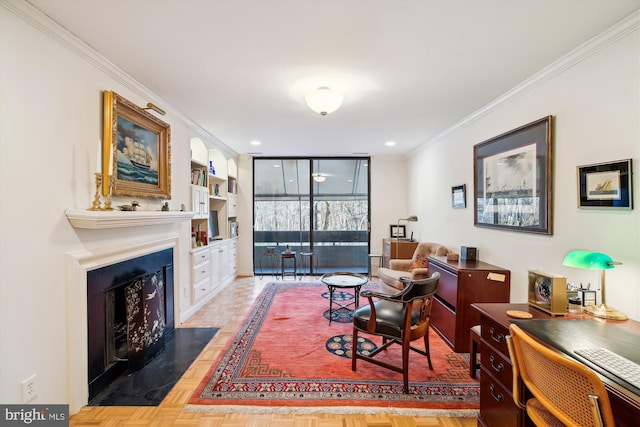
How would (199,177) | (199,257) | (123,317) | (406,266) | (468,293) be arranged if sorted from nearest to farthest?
1. (123,317)
2. (468,293)
3. (199,257)
4. (199,177)
5. (406,266)

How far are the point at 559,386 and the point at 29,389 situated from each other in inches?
107

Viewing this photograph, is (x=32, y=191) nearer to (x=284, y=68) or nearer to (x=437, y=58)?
(x=284, y=68)

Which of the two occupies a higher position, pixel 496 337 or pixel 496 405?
pixel 496 337

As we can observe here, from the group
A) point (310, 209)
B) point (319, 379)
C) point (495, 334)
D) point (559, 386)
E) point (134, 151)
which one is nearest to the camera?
point (559, 386)

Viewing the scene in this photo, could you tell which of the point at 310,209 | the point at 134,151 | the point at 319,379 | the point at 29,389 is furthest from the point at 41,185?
the point at 310,209

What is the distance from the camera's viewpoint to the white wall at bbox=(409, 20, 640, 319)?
1.70 m

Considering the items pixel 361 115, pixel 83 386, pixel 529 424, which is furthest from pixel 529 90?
pixel 83 386

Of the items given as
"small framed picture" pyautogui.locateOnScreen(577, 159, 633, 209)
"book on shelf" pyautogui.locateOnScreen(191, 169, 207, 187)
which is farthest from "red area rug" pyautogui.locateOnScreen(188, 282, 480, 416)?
"book on shelf" pyautogui.locateOnScreen(191, 169, 207, 187)

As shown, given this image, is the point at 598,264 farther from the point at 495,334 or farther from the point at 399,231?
the point at 399,231

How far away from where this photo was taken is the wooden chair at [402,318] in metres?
2.22

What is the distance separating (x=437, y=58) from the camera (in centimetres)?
215

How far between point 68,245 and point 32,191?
42 cm

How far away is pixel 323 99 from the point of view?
A: 257 cm

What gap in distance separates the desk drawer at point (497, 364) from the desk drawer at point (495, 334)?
30 millimetres
